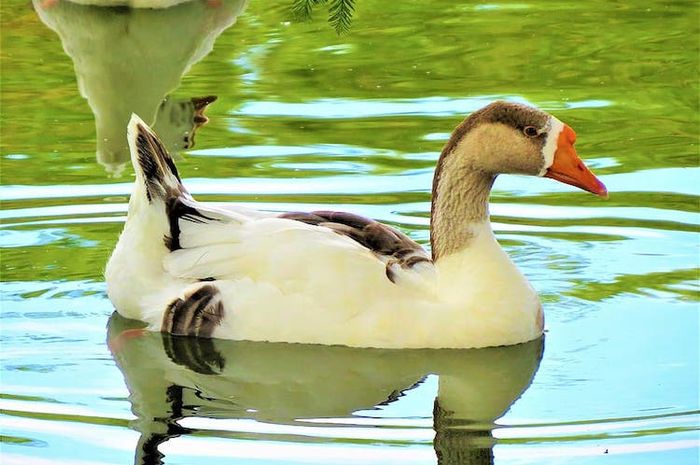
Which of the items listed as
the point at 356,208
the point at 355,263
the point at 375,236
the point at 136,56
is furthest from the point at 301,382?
the point at 136,56

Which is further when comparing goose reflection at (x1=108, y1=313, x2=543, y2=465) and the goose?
the goose

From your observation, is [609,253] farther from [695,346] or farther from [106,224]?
[106,224]

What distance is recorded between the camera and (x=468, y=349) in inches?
316

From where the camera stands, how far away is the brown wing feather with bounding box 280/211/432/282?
26.9 feet

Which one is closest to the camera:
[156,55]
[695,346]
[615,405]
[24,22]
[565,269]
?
[615,405]

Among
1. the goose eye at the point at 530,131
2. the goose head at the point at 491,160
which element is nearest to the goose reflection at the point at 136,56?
the goose head at the point at 491,160

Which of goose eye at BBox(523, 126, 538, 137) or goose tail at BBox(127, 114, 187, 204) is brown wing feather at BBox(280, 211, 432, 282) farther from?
goose eye at BBox(523, 126, 538, 137)

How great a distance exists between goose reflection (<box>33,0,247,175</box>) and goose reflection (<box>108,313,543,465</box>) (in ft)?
9.50

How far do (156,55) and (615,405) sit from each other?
7486mm

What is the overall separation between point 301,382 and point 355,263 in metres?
0.64

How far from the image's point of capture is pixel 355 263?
794cm

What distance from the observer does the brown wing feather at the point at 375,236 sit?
8.19 meters

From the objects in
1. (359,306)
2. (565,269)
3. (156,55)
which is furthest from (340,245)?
(156,55)

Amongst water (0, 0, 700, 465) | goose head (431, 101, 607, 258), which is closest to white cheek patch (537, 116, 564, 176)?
goose head (431, 101, 607, 258)
